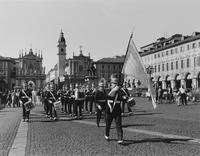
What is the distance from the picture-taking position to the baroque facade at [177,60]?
211 ft

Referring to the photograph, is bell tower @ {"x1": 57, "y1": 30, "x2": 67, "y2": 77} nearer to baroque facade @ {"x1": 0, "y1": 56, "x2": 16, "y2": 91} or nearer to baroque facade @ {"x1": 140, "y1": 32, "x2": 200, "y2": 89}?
baroque facade @ {"x1": 0, "y1": 56, "x2": 16, "y2": 91}

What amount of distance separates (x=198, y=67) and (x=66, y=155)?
5915 centimetres

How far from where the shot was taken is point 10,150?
26.0 ft

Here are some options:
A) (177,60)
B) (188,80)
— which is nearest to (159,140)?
(188,80)

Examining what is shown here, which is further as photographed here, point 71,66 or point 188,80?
point 71,66

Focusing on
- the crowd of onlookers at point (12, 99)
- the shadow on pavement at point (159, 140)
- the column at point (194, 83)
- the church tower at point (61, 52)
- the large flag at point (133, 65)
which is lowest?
the shadow on pavement at point (159, 140)

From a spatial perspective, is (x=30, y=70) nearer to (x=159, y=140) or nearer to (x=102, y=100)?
(x=102, y=100)

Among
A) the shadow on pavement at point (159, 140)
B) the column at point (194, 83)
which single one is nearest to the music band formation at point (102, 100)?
the shadow on pavement at point (159, 140)

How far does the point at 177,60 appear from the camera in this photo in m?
71.8

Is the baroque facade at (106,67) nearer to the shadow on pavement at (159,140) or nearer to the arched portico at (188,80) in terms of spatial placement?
the arched portico at (188,80)

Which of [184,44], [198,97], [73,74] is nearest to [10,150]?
[198,97]

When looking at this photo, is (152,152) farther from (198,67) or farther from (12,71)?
(12,71)

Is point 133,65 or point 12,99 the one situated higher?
point 133,65

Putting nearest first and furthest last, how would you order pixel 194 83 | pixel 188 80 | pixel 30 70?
1. pixel 194 83
2. pixel 188 80
3. pixel 30 70
